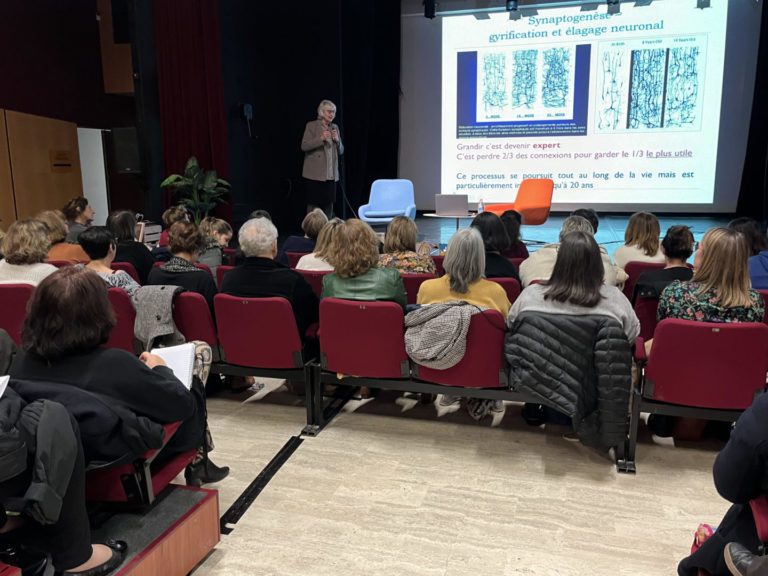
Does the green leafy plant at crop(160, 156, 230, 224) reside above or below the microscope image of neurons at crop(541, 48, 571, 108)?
below

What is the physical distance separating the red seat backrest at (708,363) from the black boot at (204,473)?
1767 millimetres

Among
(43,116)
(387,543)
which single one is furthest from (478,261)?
(43,116)

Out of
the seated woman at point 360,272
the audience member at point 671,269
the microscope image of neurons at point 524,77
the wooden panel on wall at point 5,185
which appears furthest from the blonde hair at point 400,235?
the wooden panel on wall at point 5,185

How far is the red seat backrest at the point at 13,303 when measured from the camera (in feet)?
9.57

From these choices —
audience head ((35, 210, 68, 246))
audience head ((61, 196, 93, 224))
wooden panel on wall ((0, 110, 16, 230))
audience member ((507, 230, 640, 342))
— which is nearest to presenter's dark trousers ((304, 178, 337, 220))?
audience head ((61, 196, 93, 224))

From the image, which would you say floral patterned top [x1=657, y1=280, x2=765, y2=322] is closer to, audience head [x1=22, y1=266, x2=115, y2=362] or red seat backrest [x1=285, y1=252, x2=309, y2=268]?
audience head [x1=22, y1=266, x2=115, y2=362]

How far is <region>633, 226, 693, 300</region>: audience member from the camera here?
9.45 ft

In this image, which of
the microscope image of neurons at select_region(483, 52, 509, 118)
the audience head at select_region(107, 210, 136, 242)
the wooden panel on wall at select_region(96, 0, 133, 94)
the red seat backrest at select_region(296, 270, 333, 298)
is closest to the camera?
the red seat backrest at select_region(296, 270, 333, 298)

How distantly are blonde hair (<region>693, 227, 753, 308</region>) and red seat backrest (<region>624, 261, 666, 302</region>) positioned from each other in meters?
1.22

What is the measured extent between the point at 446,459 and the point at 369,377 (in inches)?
20.3

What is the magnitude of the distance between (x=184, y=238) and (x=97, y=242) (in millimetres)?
417

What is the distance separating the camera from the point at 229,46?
7.27 metres

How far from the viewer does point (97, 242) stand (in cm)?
290

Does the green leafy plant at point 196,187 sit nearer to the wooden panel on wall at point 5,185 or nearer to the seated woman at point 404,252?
the wooden panel on wall at point 5,185
